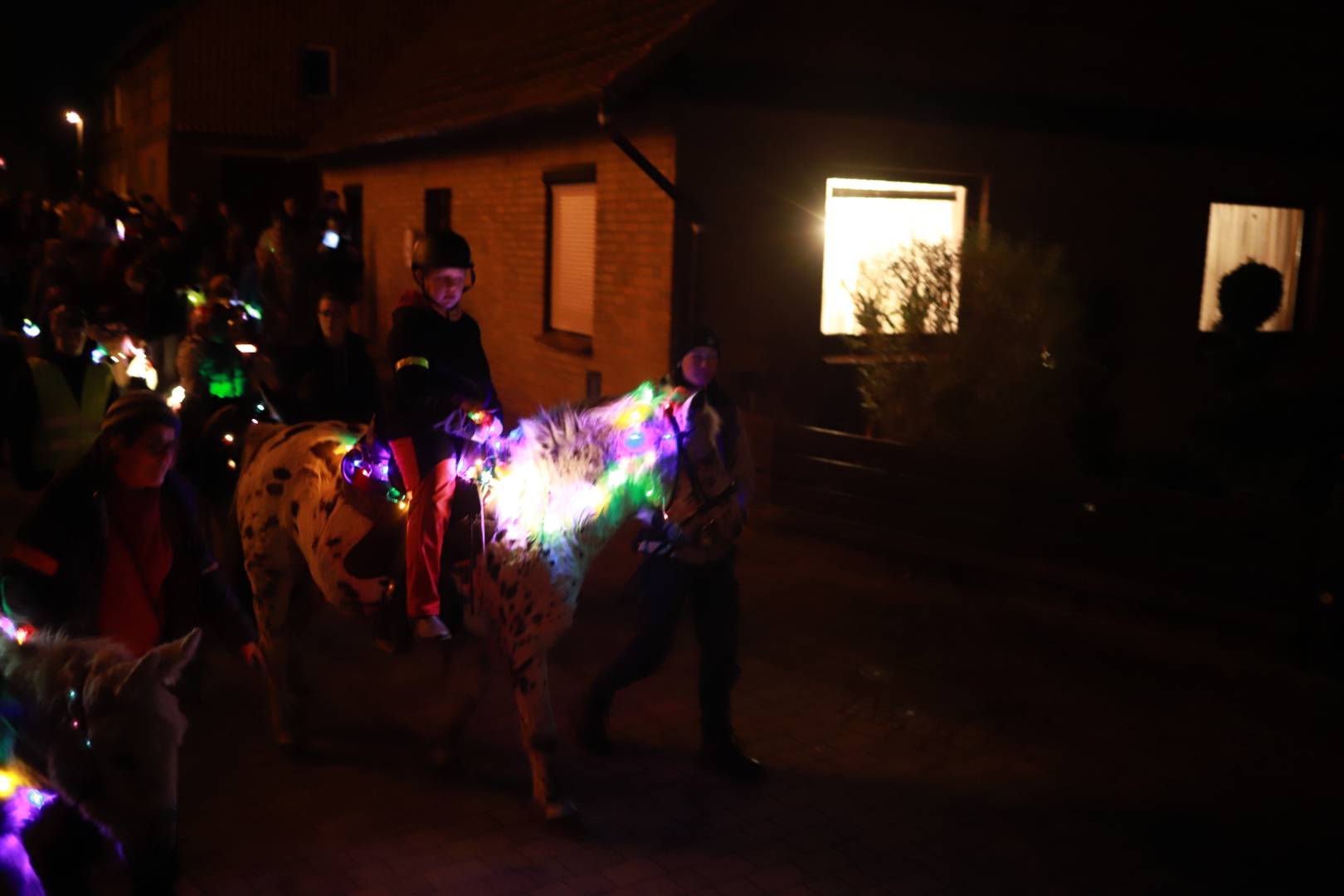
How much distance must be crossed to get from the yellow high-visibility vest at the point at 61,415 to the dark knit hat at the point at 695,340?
140 inches

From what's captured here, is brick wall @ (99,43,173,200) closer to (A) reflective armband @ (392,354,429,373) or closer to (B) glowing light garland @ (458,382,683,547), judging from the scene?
(A) reflective armband @ (392,354,429,373)

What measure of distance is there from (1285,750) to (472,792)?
411 cm

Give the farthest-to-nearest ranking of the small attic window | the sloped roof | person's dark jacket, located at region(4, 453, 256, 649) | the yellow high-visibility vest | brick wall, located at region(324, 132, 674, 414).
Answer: the small attic window → the sloped roof → brick wall, located at region(324, 132, 674, 414) → the yellow high-visibility vest → person's dark jacket, located at region(4, 453, 256, 649)

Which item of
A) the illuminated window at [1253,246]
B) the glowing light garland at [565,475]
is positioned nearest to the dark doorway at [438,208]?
the illuminated window at [1253,246]

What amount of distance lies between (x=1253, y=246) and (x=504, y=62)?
1010 cm

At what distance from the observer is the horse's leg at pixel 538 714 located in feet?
16.5

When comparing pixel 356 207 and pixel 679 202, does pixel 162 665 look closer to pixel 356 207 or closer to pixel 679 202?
pixel 679 202

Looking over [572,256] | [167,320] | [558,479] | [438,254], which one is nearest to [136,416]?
[438,254]

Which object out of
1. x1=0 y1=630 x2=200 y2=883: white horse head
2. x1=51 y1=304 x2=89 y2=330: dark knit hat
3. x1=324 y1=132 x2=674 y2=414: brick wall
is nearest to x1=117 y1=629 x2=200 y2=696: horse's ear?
x1=0 y1=630 x2=200 y2=883: white horse head

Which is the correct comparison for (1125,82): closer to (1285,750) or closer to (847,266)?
(847,266)

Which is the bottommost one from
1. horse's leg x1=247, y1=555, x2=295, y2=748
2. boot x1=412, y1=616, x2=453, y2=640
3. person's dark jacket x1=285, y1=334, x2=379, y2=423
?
horse's leg x1=247, y1=555, x2=295, y2=748

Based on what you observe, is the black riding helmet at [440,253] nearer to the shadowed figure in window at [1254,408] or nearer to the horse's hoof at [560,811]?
the horse's hoof at [560,811]

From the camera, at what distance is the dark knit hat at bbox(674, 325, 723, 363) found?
5.38 metres

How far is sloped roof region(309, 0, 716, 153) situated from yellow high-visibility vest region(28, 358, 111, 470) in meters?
5.45
